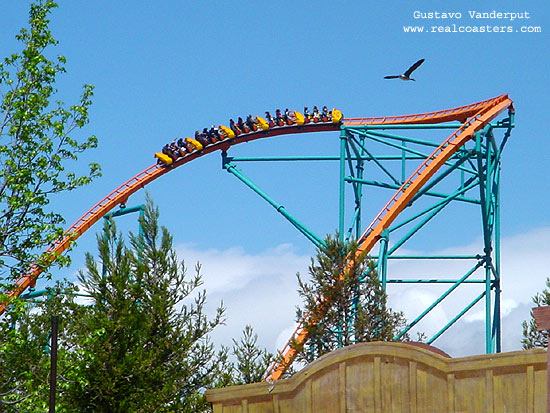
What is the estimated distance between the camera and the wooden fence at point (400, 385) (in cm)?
802

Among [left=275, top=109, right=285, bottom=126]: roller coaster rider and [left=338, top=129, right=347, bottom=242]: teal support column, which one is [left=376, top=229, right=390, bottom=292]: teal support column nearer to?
[left=338, top=129, right=347, bottom=242]: teal support column

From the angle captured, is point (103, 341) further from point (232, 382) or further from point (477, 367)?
point (477, 367)

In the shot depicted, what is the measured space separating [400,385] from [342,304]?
11.9 meters

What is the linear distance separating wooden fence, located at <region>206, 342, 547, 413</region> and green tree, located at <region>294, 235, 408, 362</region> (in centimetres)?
1093

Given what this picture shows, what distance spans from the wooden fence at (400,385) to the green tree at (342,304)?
10.9m

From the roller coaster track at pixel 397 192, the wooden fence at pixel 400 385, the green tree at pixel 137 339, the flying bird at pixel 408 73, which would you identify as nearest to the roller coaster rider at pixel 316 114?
the roller coaster track at pixel 397 192

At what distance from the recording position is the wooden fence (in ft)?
26.3

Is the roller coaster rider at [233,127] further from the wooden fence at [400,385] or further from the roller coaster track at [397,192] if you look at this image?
the wooden fence at [400,385]

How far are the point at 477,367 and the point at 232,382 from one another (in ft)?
26.2

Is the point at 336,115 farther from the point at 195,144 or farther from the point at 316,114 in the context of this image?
the point at 195,144

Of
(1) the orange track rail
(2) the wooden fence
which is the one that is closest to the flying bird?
(1) the orange track rail

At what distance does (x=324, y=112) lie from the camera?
30.5 m

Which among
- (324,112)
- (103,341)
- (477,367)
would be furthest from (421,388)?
(324,112)

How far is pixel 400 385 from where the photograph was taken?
27.7 ft
